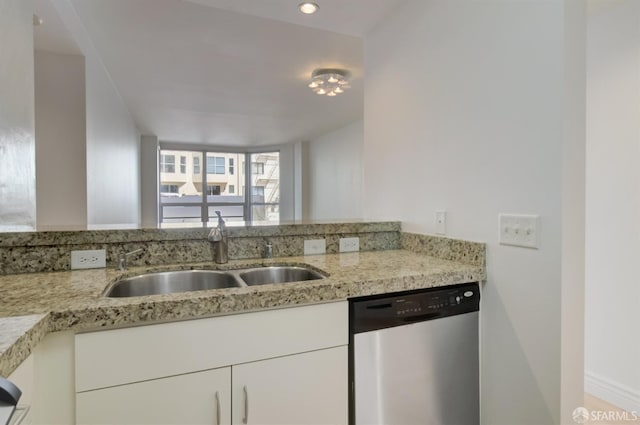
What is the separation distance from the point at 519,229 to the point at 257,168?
7175 millimetres

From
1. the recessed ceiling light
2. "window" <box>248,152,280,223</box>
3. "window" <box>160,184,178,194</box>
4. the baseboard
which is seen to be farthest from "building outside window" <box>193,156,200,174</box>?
the baseboard

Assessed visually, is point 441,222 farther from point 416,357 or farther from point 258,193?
point 258,193

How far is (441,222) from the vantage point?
162cm

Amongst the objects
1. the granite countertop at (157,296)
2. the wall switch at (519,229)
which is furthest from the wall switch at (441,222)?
the wall switch at (519,229)

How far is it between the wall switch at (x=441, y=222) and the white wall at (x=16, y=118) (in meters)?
1.87

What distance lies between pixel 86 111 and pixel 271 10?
164 cm

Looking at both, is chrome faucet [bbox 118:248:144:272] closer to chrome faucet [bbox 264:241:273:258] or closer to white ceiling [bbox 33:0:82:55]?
chrome faucet [bbox 264:241:273:258]

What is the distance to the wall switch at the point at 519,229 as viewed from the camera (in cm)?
120

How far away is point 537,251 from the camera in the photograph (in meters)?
1.19

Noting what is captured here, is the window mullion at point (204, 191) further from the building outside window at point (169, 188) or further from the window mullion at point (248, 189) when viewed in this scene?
the window mullion at point (248, 189)

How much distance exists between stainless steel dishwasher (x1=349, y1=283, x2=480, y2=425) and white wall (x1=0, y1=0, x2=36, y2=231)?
4.81 ft

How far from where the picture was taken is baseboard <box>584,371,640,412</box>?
191cm

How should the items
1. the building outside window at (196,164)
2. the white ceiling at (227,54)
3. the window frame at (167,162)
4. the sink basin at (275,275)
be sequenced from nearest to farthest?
the sink basin at (275,275), the white ceiling at (227,54), the window frame at (167,162), the building outside window at (196,164)

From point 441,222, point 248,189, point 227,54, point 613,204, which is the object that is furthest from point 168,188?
point 613,204
